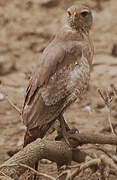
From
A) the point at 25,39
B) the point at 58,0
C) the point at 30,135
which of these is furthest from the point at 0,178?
the point at 58,0

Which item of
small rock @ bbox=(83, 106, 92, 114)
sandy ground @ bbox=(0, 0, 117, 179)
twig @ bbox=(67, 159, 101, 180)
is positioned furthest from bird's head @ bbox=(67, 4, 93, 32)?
small rock @ bbox=(83, 106, 92, 114)

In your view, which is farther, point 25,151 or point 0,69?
point 0,69

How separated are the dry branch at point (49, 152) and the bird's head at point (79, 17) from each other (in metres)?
1.22

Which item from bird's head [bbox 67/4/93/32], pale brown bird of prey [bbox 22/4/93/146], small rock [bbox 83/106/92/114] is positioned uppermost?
bird's head [bbox 67/4/93/32]

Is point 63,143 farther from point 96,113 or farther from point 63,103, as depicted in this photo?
point 96,113

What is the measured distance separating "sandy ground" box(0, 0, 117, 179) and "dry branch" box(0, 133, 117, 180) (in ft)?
6.67

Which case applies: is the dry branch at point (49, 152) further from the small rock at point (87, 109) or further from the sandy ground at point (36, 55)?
the small rock at point (87, 109)

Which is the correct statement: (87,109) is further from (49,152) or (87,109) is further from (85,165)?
(85,165)

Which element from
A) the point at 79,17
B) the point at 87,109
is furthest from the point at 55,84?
the point at 87,109

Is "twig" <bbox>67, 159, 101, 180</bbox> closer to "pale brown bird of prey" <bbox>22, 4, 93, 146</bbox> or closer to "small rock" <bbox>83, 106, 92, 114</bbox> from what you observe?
"pale brown bird of prey" <bbox>22, 4, 93, 146</bbox>

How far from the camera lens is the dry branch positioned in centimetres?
410

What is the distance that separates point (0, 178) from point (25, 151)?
0.42 meters

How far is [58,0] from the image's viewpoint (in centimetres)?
1049

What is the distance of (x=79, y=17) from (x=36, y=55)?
431 cm
